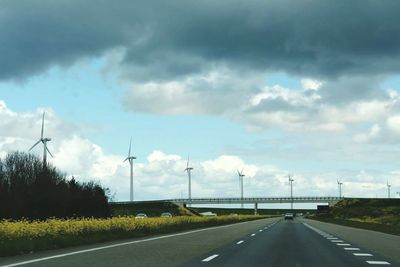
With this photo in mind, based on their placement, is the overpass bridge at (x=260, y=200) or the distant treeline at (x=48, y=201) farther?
the overpass bridge at (x=260, y=200)

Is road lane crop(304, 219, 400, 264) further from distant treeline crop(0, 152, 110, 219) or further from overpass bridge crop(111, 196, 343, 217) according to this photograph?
overpass bridge crop(111, 196, 343, 217)

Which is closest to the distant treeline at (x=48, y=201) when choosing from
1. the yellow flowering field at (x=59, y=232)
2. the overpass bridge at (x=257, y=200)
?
the yellow flowering field at (x=59, y=232)

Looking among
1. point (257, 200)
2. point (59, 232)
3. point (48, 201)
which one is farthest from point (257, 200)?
point (59, 232)

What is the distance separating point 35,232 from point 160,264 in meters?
11.1

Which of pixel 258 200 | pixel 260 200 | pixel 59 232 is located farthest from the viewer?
pixel 260 200

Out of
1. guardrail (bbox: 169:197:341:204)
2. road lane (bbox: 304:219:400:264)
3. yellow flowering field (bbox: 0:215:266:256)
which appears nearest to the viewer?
road lane (bbox: 304:219:400:264)

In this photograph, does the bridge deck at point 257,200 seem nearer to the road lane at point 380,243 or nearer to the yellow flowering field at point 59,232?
the yellow flowering field at point 59,232

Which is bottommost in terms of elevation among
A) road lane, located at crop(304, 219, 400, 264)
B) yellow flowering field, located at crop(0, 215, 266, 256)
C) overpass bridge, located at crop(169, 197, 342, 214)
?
road lane, located at crop(304, 219, 400, 264)

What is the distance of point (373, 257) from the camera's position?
787 inches

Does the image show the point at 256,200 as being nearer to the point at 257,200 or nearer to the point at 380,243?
the point at 257,200

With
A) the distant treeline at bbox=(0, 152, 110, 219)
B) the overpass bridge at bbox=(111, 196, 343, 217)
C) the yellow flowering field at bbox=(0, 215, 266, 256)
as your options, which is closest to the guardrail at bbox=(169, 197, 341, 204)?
the overpass bridge at bbox=(111, 196, 343, 217)

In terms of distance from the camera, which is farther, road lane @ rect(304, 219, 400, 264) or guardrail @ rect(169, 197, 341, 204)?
guardrail @ rect(169, 197, 341, 204)

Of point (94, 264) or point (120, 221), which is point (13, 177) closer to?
point (120, 221)

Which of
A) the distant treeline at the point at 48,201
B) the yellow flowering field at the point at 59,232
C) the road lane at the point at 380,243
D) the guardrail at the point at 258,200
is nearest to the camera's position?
the road lane at the point at 380,243
